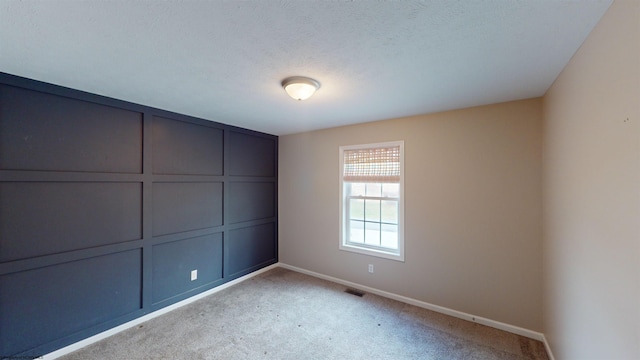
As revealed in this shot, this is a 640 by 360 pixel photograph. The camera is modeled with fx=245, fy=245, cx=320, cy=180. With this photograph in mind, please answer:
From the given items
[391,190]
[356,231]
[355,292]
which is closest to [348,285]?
[355,292]

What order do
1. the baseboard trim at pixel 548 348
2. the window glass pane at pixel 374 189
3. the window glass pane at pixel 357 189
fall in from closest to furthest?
the baseboard trim at pixel 548 348 → the window glass pane at pixel 374 189 → the window glass pane at pixel 357 189

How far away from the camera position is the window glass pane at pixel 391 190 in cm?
331

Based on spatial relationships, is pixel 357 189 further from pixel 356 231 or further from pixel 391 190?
pixel 356 231

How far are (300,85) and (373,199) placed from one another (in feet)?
6.83

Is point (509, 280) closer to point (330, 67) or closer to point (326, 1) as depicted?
point (330, 67)

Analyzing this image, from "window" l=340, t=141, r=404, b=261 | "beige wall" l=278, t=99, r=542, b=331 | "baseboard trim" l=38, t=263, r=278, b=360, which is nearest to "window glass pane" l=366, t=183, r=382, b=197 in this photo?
"window" l=340, t=141, r=404, b=261

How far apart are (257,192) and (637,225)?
3.88 metres

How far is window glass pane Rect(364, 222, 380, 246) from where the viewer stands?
11.5 feet

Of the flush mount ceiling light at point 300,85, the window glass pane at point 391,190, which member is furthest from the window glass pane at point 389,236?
the flush mount ceiling light at point 300,85

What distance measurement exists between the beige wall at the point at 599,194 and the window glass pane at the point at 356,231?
2097 millimetres

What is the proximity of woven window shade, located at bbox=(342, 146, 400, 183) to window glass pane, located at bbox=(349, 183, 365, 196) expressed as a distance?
0.11 meters

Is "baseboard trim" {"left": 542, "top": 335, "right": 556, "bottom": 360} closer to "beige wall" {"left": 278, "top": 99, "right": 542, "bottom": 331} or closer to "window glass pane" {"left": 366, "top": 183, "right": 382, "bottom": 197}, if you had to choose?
"beige wall" {"left": 278, "top": 99, "right": 542, "bottom": 331}

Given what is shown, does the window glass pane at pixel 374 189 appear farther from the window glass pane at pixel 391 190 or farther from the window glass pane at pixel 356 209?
the window glass pane at pixel 356 209

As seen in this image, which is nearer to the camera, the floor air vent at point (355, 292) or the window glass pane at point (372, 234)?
the floor air vent at point (355, 292)
